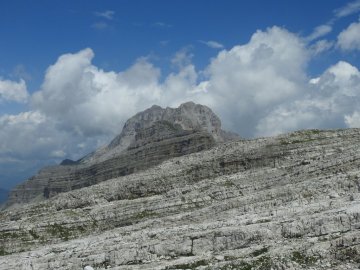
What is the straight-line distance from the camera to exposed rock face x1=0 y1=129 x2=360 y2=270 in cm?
Result: 4975

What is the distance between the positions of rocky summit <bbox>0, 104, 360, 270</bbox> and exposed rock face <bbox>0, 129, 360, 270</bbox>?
13 centimetres

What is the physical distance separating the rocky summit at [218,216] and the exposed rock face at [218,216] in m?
0.13

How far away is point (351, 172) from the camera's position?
70750 mm

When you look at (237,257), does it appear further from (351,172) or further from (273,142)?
(273,142)

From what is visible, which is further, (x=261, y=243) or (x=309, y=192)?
(x=309, y=192)

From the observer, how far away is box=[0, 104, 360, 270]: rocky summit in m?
49.7

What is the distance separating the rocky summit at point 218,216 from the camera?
4972cm

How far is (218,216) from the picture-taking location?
66750mm

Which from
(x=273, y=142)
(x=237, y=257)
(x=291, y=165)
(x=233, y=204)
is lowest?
(x=237, y=257)

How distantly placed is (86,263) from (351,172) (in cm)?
3717

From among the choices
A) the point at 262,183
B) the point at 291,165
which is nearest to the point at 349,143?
the point at 291,165

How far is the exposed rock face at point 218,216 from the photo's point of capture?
49.8m

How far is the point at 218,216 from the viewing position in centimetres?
6675

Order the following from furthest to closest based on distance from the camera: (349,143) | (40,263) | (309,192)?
(349,143) < (309,192) < (40,263)
